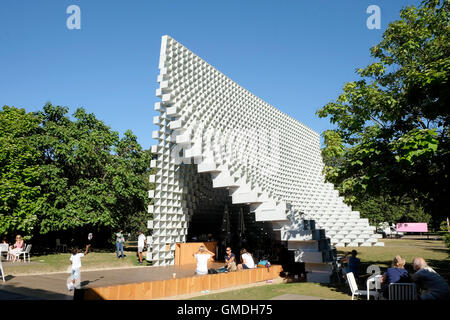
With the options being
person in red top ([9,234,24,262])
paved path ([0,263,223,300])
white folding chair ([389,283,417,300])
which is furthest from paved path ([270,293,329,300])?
person in red top ([9,234,24,262])

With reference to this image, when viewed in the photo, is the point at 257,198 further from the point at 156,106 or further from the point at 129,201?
the point at 129,201

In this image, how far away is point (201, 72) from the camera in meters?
16.3

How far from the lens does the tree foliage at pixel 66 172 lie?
16484 millimetres

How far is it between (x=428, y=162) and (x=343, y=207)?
940 cm

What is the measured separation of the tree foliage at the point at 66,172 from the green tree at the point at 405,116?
44.2 feet

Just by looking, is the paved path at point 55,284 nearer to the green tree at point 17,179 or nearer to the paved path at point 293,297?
the paved path at point 293,297

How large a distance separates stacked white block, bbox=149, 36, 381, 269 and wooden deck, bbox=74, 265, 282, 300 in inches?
71.2

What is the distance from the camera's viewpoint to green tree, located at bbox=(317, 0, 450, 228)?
909 centimetres

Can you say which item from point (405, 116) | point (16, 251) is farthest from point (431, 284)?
point (16, 251)

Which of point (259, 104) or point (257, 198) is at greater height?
point (259, 104)

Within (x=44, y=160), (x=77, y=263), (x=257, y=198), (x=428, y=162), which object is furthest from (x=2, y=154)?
(x=428, y=162)

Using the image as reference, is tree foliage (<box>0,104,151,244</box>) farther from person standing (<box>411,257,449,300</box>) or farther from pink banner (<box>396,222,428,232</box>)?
pink banner (<box>396,222,428,232</box>)

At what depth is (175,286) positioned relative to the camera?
8.20 m

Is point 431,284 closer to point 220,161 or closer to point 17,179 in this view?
point 220,161
